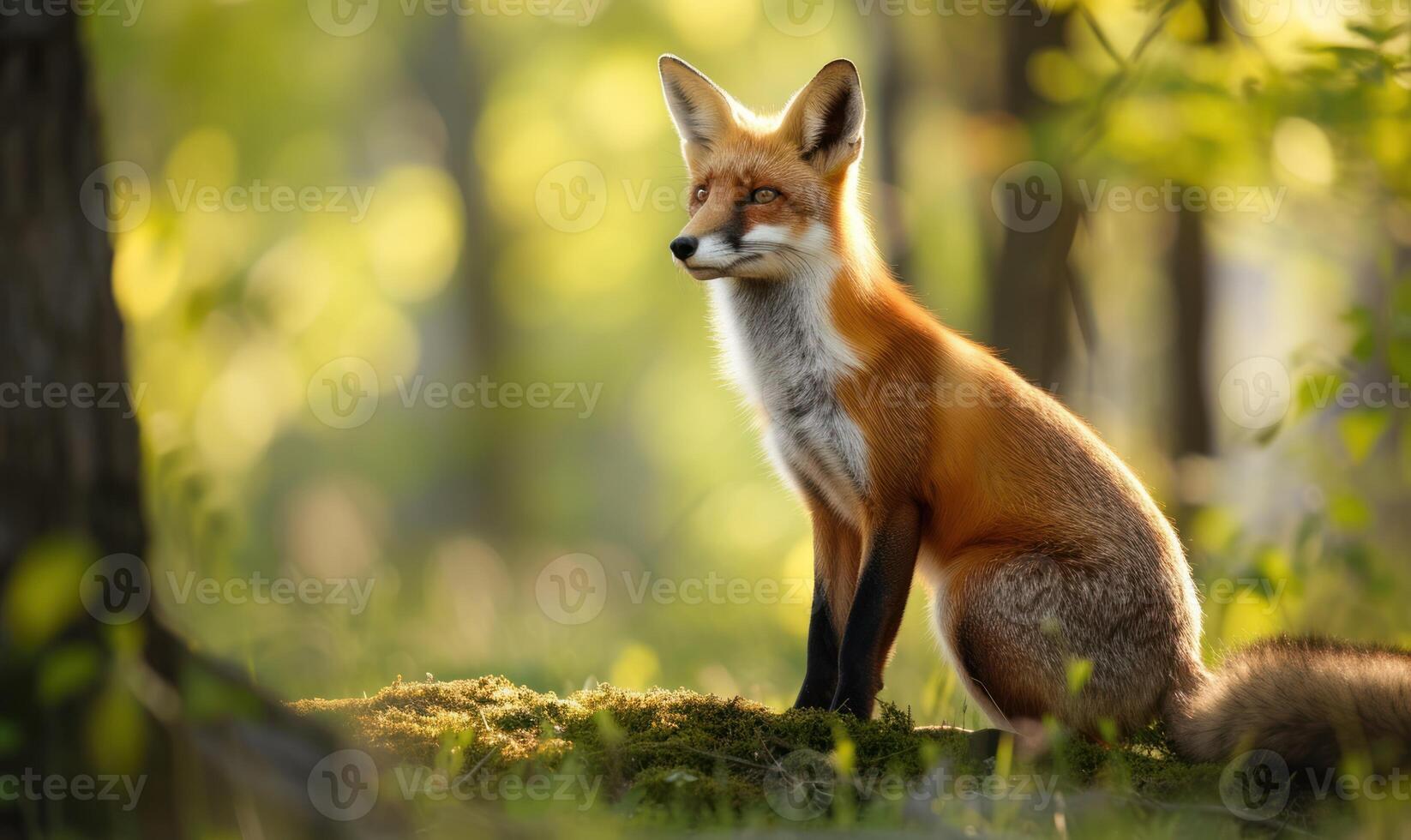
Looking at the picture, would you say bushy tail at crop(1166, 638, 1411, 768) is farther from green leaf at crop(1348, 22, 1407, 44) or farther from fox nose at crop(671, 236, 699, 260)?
green leaf at crop(1348, 22, 1407, 44)

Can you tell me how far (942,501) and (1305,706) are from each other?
1502mm

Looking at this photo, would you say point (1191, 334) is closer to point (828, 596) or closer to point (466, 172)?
point (828, 596)

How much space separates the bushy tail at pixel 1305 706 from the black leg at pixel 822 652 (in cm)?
141

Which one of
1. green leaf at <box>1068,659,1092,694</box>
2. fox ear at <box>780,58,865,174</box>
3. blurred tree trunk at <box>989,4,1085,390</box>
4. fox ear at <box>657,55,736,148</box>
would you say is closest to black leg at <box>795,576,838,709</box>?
green leaf at <box>1068,659,1092,694</box>

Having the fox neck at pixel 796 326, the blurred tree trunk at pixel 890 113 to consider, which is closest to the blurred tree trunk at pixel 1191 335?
the blurred tree trunk at pixel 890 113

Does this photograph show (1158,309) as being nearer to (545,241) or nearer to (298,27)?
(545,241)

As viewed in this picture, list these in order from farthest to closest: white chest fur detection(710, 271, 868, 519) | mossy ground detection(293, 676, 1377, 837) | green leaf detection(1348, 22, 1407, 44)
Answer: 1. green leaf detection(1348, 22, 1407, 44)
2. white chest fur detection(710, 271, 868, 519)
3. mossy ground detection(293, 676, 1377, 837)

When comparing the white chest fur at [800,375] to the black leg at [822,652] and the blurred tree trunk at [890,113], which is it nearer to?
the black leg at [822,652]

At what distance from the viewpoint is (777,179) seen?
4.74 m

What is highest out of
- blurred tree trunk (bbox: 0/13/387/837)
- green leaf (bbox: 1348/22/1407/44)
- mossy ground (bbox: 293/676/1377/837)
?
green leaf (bbox: 1348/22/1407/44)

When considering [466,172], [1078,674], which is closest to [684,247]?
[1078,674]

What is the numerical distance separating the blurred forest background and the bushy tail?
1397 mm

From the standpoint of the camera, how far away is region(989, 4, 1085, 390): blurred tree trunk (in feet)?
26.5

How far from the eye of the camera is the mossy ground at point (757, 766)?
334 cm
